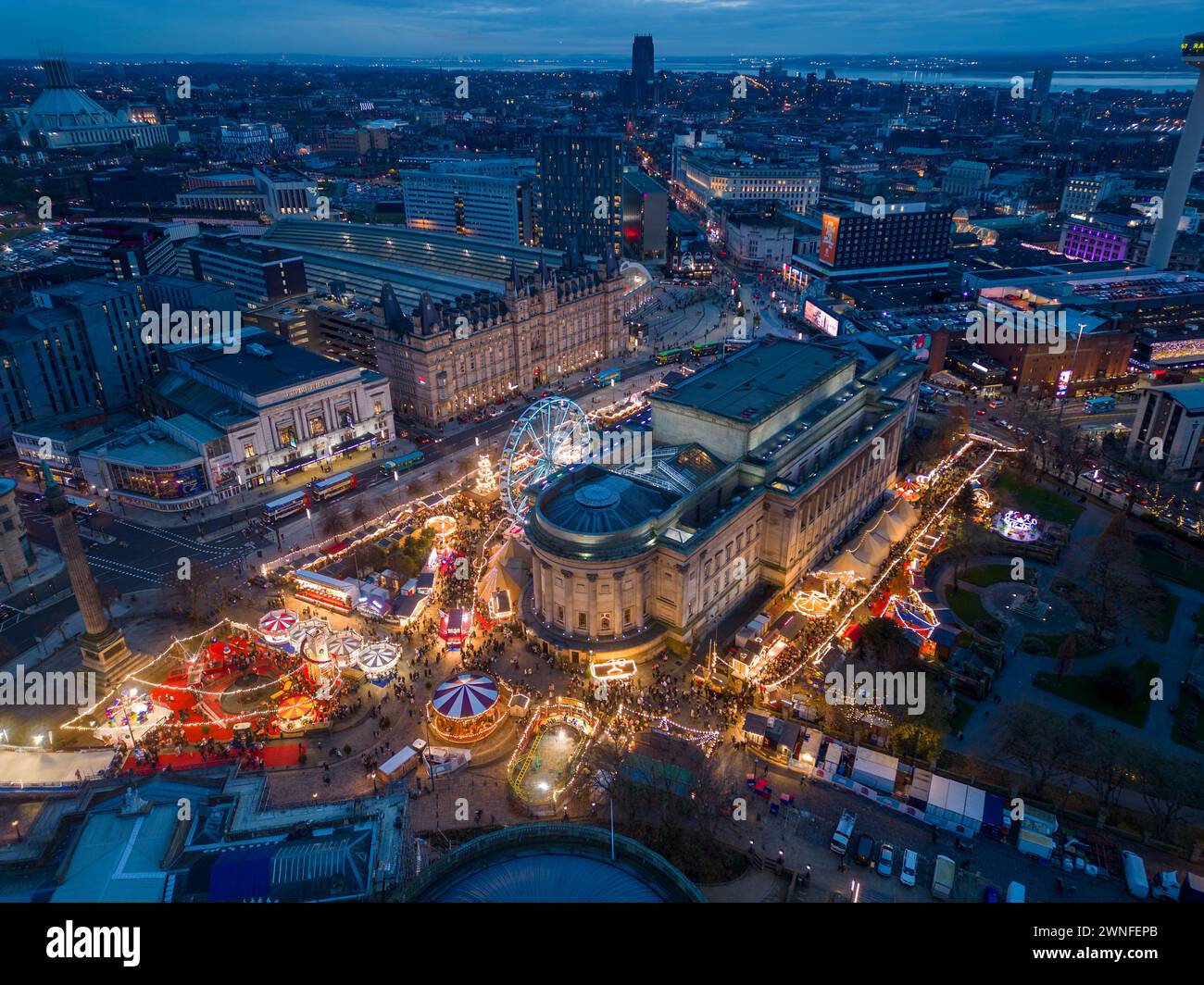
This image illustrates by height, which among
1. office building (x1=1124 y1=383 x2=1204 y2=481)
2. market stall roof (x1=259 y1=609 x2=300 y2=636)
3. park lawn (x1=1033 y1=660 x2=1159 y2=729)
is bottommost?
park lawn (x1=1033 y1=660 x2=1159 y2=729)

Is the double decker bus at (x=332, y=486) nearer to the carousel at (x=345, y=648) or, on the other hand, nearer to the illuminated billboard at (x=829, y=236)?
the carousel at (x=345, y=648)

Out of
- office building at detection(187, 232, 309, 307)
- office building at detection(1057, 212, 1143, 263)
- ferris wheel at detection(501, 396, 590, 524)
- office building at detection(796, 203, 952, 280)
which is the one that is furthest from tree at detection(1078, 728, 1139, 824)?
office building at detection(1057, 212, 1143, 263)

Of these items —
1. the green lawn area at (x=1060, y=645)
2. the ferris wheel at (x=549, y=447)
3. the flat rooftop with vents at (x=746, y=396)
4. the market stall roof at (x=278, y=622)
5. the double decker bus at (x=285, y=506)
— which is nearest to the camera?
the market stall roof at (x=278, y=622)

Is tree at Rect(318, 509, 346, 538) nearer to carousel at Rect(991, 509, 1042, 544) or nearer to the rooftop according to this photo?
the rooftop

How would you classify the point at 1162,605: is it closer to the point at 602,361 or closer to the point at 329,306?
the point at 602,361

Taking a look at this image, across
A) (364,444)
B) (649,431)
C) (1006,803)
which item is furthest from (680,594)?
(364,444)

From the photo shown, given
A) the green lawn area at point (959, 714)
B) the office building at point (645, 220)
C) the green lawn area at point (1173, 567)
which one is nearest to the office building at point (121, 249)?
the office building at point (645, 220)
